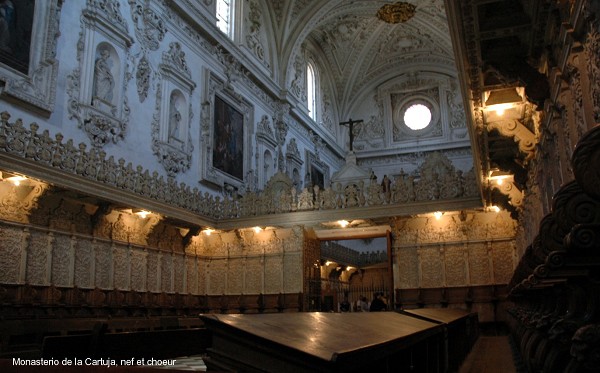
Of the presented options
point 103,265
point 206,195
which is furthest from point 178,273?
point 103,265

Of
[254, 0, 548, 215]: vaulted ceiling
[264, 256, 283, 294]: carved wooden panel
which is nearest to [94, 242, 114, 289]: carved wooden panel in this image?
[264, 256, 283, 294]: carved wooden panel

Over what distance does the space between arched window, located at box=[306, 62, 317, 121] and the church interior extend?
8.63ft

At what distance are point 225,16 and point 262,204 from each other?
898cm

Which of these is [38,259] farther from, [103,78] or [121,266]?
[103,78]

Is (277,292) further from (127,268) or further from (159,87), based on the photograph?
(159,87)

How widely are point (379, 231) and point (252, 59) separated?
32.3ft

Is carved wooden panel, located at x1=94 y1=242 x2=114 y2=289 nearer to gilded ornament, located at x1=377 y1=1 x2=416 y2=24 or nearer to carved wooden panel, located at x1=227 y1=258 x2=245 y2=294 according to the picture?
carved wooden panel, located at x1=227 y1=258 x2=245 y2=294

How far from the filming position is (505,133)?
9656mm

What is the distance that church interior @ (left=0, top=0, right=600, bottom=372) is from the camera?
2920 millimetres

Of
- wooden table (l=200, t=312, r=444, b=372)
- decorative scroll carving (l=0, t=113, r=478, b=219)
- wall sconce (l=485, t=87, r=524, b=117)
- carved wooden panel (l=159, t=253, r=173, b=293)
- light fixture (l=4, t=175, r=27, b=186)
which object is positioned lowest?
wooden table (l=200, t=312, r=444, b=372)

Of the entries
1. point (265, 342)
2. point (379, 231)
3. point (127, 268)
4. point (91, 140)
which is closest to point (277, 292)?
point (379, 231)

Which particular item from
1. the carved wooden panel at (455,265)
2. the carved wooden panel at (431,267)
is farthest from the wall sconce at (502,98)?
the carved wooden panel at (431,267)

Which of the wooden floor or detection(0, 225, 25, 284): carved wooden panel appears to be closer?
the wooden floor

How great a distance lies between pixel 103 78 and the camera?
533 inches
